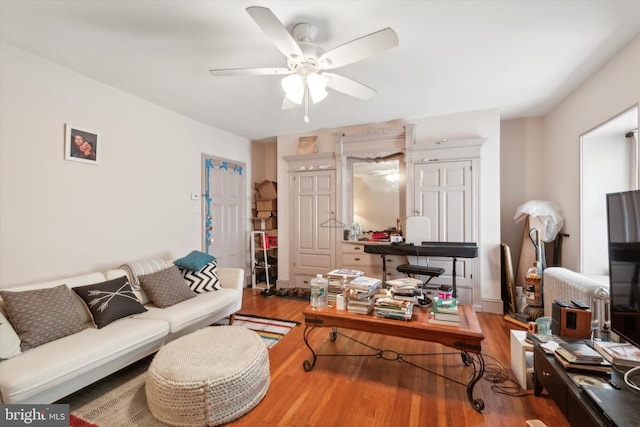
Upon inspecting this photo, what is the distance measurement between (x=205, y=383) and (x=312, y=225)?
2.92 metres

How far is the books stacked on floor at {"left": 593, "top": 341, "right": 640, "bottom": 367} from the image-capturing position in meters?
1.44

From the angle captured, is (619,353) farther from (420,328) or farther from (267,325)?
(267,325)

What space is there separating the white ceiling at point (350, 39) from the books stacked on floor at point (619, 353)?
207 cm

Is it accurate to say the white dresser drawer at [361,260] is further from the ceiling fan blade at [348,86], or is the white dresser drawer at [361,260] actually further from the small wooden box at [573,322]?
the ceiling fan blade at [348,86]

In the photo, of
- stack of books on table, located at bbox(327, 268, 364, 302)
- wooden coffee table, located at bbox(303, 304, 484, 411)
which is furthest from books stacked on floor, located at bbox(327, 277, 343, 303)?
wooden coffee table, located at bbox(303, 304, 484, 411)

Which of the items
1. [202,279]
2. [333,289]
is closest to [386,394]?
[333,289]

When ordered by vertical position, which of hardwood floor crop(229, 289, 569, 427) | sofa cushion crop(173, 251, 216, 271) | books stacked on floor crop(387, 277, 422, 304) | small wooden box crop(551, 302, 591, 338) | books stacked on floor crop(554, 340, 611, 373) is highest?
sofa cushion crop(173, 251, 216, 271)

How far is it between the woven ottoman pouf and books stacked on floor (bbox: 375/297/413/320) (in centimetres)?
88

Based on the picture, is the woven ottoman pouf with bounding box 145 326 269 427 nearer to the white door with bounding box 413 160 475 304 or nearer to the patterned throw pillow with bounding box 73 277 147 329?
the patterned throw pillow with bounding box 73 277 147 329

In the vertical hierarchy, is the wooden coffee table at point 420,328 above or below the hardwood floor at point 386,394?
above

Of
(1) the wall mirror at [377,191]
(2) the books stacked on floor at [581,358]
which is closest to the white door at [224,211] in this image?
(1) the wall mirror at [377,191]

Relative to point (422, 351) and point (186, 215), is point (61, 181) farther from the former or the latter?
point (422, 351)

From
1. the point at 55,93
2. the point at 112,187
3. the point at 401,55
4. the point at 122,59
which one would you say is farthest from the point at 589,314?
the point at 55,93

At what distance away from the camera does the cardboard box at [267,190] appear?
15.5ft
